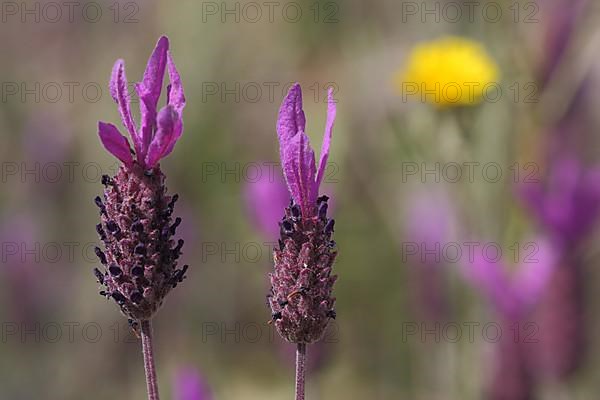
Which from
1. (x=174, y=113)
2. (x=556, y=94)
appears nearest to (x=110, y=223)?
(x=174, y=113)

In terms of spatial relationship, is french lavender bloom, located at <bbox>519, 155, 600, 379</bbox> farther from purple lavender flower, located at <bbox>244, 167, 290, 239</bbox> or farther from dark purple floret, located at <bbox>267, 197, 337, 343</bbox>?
dark purple floret, located at <bbox>267, 197, 337, 343</bbox>

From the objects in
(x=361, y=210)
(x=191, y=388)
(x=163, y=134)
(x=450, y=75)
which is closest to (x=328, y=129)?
(x=163, y=134)

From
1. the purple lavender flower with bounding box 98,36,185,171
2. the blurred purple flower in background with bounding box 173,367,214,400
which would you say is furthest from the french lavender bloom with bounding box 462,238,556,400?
the purple lavender flower with bounding box 98,36,185,171

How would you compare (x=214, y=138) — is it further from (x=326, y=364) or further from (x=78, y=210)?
(x=326, y=364)

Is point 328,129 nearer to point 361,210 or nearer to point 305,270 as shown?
point 305,270

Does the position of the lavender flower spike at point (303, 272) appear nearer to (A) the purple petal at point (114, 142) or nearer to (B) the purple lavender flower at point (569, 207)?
(A) the purple petal at point (114, 142)

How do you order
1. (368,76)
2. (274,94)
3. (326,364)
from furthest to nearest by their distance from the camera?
1. (274,94)
2. (368,76)
3. (326,364)
